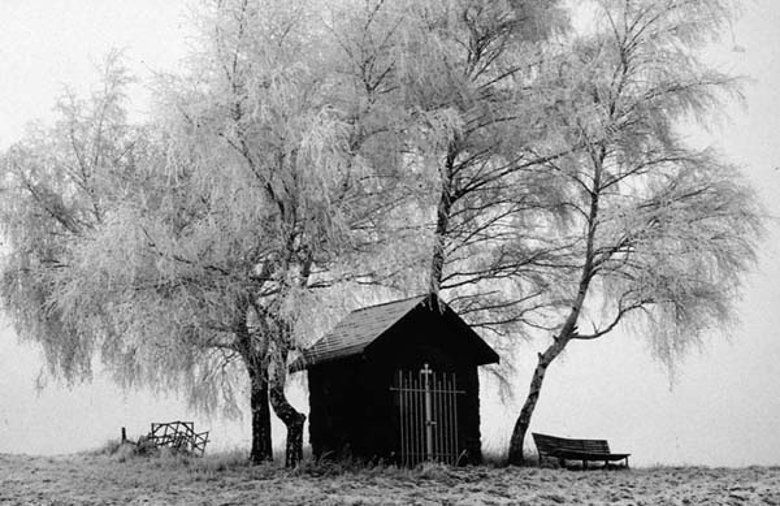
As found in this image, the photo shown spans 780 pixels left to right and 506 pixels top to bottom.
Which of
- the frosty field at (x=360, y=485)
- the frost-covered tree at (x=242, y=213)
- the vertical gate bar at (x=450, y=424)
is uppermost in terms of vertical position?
the frost-covered tree at (x=242, y=213)

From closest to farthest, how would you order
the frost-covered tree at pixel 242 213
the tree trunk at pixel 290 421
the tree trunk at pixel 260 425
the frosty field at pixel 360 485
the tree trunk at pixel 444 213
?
1. the frosty field at pixel 360 485
2. the frost-covered tree at pixel 242 213
3. the tree trunk at pixel 290 421
4. the tree trunk at pixel 260 425
5. the tree trunk at pixel 444 213

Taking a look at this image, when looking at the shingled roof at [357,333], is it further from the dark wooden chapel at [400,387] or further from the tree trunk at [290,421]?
the tree trunk at [290,421]

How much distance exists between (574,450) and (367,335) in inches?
234

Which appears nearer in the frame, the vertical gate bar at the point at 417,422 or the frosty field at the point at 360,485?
the frosty field at the point at 360,485

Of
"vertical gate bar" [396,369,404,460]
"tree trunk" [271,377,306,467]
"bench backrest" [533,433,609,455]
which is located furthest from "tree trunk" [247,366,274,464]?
"bench backrest" [533,433,609,455]

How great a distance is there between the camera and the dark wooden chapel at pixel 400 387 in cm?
1803

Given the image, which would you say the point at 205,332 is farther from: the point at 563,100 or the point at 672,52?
the point at 672,52

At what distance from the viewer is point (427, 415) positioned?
731 inches

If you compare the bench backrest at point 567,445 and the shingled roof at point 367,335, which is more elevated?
the shingled roof at point 367,335

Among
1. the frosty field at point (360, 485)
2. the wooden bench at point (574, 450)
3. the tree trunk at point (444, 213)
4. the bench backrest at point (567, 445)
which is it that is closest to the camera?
the frosty field at point (360, 485)

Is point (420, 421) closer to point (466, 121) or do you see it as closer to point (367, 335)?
point (367, 335)

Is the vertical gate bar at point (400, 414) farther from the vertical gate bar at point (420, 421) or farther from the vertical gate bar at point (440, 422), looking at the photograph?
the vertical gate bar at point (440, 422)

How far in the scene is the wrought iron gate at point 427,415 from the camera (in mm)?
18281

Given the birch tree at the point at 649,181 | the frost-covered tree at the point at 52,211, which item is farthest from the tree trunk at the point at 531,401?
the frost-covered tree at the point at 52,211
